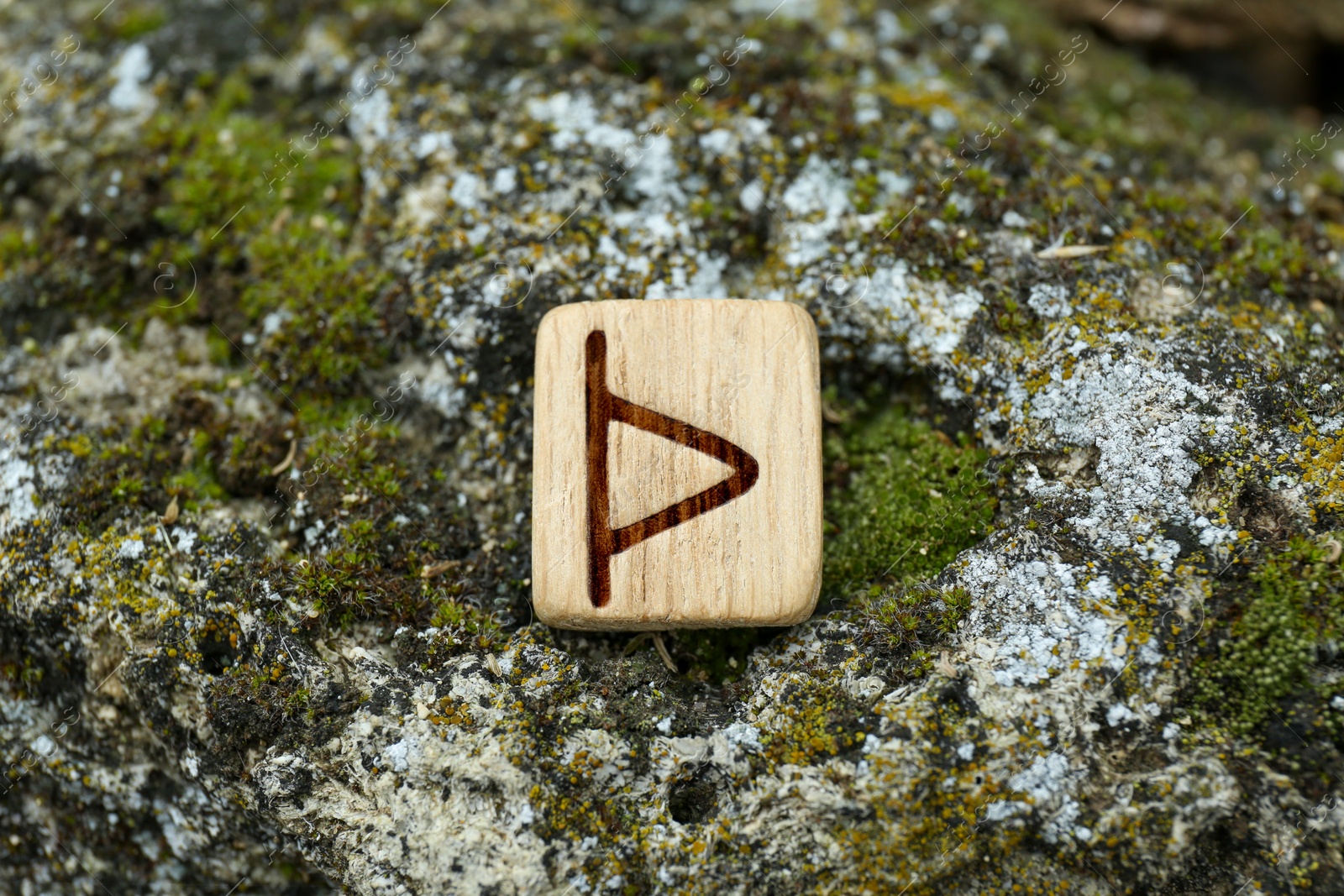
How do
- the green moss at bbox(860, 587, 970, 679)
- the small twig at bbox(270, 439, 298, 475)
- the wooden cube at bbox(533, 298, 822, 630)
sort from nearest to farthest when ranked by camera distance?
the green moss at bbox(860, 587, 970, 679), the wooden cube at bbox(533, 298, 822, 630), the small twig at bbox(270, 439, 298, 475)

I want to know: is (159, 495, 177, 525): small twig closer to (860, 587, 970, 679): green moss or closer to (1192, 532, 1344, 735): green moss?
(860, 587, 970, 679): green moss

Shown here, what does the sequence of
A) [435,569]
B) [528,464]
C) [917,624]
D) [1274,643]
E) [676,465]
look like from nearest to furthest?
[1274,643] → [917,624] → [676,465] → [435,569] → [528,464]

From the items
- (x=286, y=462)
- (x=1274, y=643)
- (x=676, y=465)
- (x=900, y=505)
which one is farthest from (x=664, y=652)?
(x=1274, y=643)

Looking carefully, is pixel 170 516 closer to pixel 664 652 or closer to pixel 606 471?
pixel 606 471

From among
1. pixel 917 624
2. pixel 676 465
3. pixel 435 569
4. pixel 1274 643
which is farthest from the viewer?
pixel 435 569

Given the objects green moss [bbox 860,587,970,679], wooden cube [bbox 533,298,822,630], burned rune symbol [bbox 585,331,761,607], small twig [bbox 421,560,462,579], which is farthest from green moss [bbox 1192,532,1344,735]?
small twig [bbox 421,560,462,579]

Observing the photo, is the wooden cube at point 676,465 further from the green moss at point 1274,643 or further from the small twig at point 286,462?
the green moss at point 1274,643

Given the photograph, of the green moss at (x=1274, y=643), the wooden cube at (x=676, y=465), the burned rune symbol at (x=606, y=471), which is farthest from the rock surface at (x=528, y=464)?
the burned rune symbol at (x=606, y=471)

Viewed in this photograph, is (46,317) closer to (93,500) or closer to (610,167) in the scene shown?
(93,500)
